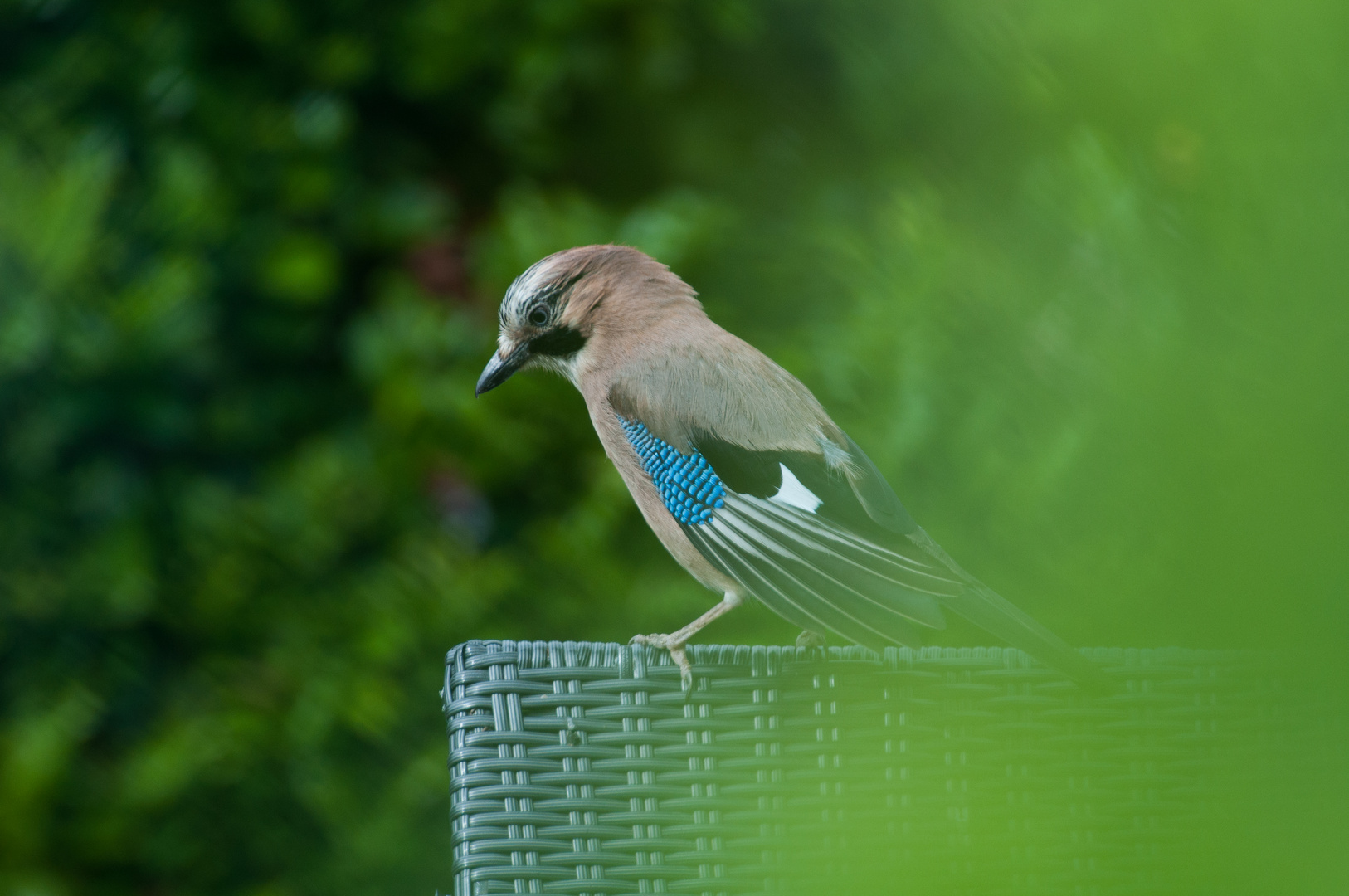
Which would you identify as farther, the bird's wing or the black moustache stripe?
the black moustache stripe

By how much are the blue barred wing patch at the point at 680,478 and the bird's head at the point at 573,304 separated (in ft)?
0.43

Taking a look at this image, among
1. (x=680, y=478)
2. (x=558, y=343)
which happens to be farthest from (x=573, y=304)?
(x=680, y=478)

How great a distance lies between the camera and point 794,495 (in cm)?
113

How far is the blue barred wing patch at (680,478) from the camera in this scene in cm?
117

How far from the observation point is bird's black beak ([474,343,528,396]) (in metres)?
1.29

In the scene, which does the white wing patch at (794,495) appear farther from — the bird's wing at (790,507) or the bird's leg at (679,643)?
the bird's leg at (679,643)

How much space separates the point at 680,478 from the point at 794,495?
116 mm

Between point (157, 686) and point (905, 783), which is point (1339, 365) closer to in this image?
point (905, 783)

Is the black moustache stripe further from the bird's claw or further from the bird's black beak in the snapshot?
the bird's claw

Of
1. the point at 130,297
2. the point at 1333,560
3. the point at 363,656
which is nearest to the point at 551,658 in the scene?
the point at 1333,560

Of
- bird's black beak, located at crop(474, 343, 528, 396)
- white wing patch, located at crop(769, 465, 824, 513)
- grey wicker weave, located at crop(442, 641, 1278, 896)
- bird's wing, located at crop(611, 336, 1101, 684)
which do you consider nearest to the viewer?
grey wicker weave, located at crop(442, 641, 1278, 896)

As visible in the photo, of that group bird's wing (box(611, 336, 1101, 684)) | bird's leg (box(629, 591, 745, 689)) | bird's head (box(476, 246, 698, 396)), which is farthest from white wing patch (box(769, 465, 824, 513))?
bird's head (box(476, 246, 698, 396))

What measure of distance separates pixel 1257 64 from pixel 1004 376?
17 cm

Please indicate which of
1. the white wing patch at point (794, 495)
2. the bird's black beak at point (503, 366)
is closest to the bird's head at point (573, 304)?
the bird's black beak at point (503, 366)
